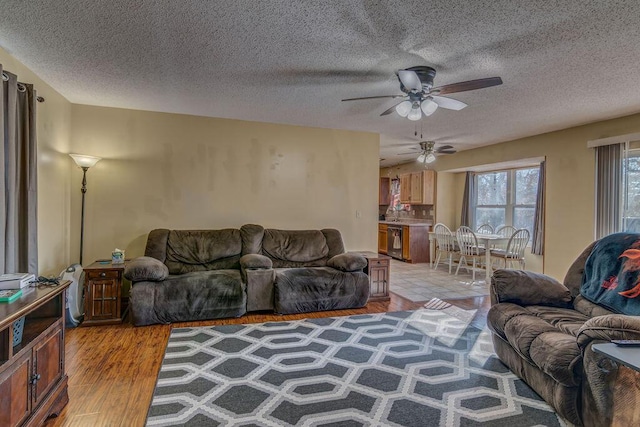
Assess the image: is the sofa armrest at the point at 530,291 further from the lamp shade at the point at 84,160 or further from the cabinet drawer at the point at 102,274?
the lamp shade at the point at 84,160

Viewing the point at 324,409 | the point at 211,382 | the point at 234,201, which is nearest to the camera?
the point at 324,409

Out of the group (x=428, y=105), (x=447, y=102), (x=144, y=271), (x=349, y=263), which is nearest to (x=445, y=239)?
(x=349, y=263)

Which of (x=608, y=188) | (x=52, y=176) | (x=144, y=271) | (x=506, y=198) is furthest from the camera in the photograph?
(x=506, y=198)

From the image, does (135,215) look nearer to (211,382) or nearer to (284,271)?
(284,271)

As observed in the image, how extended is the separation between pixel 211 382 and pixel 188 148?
10.2ft

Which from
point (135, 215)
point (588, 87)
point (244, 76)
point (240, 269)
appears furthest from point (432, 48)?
point (135, 215)

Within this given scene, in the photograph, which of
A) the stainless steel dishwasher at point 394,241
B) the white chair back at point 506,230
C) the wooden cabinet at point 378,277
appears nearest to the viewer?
the wooden cabinet at point 378,277

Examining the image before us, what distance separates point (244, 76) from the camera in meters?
3.13

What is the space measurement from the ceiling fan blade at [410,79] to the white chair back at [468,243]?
395 cm

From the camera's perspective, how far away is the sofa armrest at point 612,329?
1.68 meters

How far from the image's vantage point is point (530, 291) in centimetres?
273

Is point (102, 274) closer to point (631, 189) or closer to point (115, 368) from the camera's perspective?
point (115, 368)

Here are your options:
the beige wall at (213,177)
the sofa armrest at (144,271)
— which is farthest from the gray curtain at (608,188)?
the sofa armrest at (144,271)

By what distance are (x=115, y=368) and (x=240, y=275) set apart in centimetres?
159
